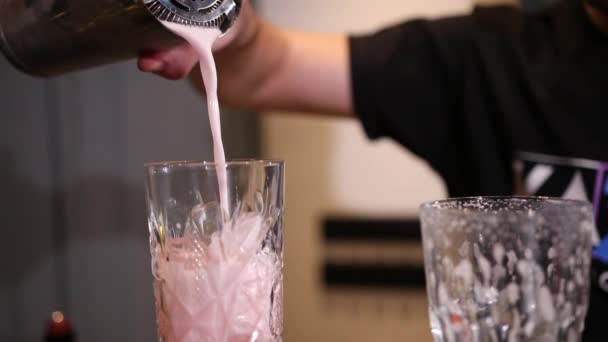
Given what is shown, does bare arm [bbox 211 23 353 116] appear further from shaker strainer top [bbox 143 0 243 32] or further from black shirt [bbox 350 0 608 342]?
shaker strainer top [bbox 143 0 243 32]

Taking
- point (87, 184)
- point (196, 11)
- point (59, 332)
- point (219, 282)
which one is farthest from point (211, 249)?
point (87, 184)

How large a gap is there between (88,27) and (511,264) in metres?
0.40

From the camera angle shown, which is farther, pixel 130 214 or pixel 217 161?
pixel 130 214

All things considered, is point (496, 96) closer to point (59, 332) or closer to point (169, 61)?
point (169, 61)

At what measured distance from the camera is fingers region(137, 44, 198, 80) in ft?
2.05

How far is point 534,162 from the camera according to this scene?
100 cm

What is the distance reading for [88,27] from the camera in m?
0.58

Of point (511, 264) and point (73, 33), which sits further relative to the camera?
point (73, 33)

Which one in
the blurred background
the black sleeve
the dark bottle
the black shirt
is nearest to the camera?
the dark bottle

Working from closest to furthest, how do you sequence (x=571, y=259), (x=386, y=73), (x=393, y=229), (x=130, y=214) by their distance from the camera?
(x=571, y=259) < (x=386, y=73) < (x=130, y=214) < (x=393, y=229)

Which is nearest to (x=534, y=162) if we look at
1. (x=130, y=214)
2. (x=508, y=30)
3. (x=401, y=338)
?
(x=508, y=30)

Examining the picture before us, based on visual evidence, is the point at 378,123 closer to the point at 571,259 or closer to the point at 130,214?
the point at 130,214

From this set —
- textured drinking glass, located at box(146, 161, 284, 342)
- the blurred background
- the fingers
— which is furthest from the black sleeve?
textured drinking glass, located at box(146, 161, 284, 342)

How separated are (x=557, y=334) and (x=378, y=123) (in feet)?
2.27
